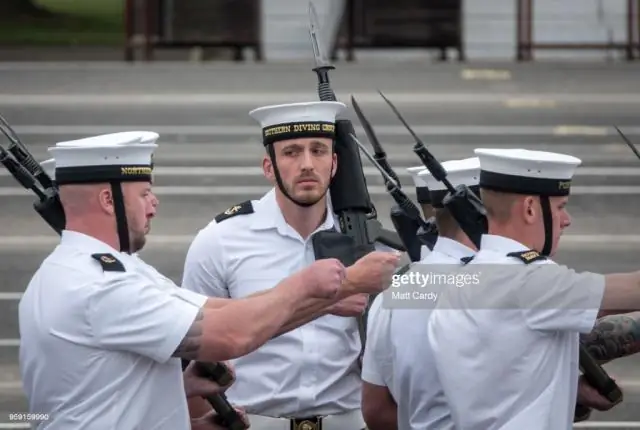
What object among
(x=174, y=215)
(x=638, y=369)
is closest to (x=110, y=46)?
(x=174, y=215)

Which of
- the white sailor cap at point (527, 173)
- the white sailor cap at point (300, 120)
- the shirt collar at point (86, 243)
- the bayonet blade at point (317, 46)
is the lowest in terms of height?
the shirt collar at point (86, 243)

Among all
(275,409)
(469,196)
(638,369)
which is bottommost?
(638,369)

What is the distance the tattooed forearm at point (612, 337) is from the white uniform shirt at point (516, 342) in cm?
41

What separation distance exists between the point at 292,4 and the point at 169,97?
1.41 metres

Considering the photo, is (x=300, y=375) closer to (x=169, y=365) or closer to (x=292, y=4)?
(x=169, y=365)

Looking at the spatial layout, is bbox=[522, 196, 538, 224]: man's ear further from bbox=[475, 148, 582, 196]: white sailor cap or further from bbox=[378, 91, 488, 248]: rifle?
bbox=[378, 91, 488, 248]: rifle

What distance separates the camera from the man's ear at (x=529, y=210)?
12.3 ft

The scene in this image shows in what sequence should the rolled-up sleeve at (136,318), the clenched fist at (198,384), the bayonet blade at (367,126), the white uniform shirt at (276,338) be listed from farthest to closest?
the bayonet blade at (367,126)
the white uniform shirt at (276,338)
the clenched fist at (198,384)
the rolled-up sleeve at (136,318)

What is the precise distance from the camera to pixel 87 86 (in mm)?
10727

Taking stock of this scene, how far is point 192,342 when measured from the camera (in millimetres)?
3475

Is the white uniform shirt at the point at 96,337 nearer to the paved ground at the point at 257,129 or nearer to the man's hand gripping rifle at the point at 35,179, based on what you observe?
the man's hand gripping rifle at the point at 35,179

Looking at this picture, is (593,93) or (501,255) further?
(593,93)

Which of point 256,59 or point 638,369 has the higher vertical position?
point 256,59

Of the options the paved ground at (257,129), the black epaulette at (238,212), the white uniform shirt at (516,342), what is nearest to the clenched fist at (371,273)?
the white uniform shirt at (516,342)
